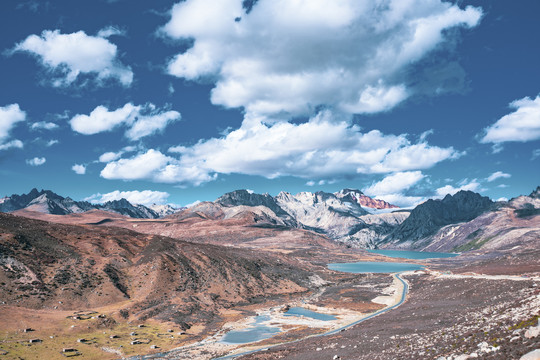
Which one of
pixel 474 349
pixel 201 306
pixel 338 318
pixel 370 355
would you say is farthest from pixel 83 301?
pixel 474 349

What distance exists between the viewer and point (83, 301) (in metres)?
113

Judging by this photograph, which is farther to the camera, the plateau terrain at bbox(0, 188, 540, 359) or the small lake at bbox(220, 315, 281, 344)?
the small lake at bbox(220, 315, 281, 344)

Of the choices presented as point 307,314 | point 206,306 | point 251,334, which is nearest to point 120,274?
point 206,306

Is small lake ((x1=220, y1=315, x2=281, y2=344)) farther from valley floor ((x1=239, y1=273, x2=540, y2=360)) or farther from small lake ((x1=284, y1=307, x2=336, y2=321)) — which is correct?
small lake ((x1=284, y1=307, x2=336, y2=321))

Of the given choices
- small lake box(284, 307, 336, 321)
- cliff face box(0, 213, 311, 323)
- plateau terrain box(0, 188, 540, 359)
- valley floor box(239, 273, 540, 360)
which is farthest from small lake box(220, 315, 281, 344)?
cliff face box(0, 213, 311, 323)

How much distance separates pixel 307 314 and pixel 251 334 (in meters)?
32.3

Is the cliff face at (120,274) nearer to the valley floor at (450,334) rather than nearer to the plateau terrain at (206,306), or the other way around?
the plateau terrain at (206,306)

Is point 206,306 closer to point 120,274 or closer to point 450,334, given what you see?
point 120,274

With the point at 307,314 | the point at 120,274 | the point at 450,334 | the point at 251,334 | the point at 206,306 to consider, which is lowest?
the point at 307,314

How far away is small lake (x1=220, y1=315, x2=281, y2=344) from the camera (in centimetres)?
9294

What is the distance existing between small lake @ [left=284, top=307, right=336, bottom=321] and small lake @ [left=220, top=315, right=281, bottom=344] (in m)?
18.5

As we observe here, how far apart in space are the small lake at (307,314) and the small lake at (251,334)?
1845 centimetres

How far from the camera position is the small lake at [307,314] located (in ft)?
386

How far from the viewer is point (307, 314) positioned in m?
125
